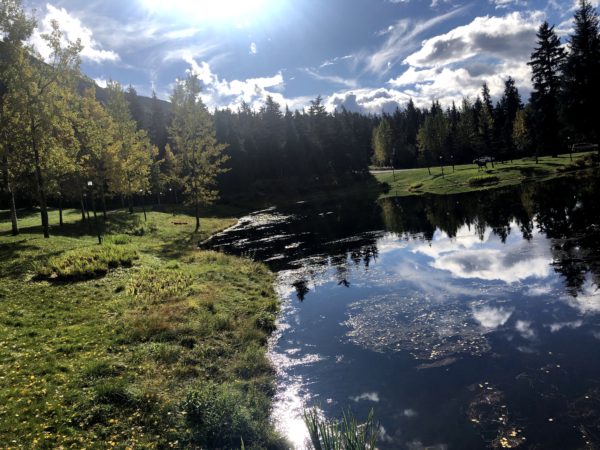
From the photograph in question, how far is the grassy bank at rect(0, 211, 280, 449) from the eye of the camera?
10.6m

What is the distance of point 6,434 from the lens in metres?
9.70

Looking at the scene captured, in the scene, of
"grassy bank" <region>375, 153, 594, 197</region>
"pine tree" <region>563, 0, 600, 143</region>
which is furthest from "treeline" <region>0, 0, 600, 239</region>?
"grassy bank" <region>375, 153, 594, 197</region>

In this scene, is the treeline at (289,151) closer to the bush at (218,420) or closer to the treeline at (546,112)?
the treeline at (546,112)

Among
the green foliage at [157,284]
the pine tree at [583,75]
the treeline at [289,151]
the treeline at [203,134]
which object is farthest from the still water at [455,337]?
the treeline at [289,151]

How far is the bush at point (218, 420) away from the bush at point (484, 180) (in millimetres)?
76451

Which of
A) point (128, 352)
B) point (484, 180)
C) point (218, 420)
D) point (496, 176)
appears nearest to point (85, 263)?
point (128, 352)

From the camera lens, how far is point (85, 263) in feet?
83.1

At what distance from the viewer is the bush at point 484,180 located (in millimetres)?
76188

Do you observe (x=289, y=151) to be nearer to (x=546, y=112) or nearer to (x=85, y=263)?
(x=546, y=112)

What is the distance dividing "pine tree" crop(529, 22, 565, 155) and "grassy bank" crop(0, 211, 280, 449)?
76.6m

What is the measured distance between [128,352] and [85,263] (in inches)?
510

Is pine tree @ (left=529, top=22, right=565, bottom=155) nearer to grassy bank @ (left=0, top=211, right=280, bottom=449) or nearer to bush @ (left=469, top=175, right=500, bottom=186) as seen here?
bush @ (left=469, top=175, right=500, bottom=186)

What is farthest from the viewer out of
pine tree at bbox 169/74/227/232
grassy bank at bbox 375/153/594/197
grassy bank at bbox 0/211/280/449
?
grassy bank at bbox 375/153/594/197

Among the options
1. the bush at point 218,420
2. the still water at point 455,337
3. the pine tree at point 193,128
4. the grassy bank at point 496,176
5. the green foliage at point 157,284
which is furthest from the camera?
the grassy bank at point 496,176
